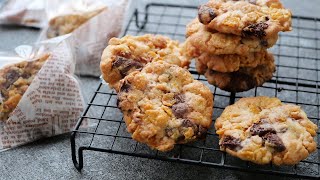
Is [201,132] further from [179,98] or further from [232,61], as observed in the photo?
[232,61]

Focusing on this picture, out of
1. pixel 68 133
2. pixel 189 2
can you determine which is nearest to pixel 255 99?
pixel 68 133

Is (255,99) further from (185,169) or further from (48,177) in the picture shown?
(48,177)

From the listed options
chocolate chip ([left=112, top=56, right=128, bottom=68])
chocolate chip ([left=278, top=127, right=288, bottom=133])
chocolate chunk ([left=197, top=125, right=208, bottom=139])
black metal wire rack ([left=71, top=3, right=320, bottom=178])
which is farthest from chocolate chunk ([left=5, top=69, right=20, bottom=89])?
chocolate chip ([left=278, top=127, right=288, bottom=133])

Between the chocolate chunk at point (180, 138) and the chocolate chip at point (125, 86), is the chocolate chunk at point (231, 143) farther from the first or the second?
the chocolate chip at point (125, 86)

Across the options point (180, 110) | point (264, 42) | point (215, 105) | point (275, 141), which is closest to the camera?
point (275, 141)

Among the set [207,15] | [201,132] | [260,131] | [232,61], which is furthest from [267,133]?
[207,15]

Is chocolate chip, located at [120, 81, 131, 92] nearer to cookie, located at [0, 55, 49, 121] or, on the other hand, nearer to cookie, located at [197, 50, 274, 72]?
cookie, located at [197, 50, 274, 72]
